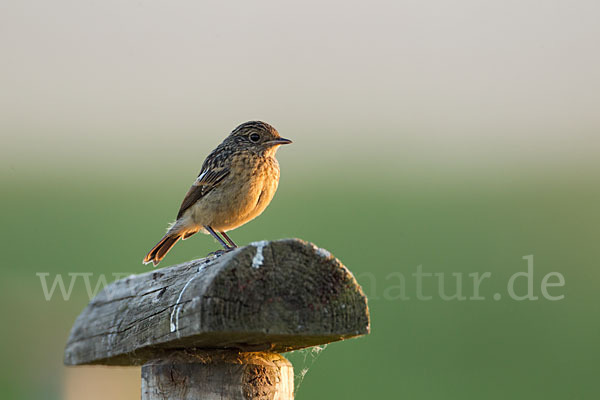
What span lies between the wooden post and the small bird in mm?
1962

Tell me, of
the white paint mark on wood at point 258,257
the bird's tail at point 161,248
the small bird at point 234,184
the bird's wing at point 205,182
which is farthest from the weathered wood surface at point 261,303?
the bird's tail at point 161,248

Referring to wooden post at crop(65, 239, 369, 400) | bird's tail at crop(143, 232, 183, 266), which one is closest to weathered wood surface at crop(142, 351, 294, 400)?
wooden post at crop(65, 239, 369, 400)

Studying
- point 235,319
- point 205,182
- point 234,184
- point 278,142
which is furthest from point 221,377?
point 278,142

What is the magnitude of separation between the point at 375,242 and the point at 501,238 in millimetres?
1836

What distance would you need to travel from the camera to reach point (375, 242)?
340 inches

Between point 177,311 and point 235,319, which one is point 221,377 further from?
point 235,319

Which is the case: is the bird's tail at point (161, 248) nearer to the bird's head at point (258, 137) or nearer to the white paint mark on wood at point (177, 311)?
the bird's head at point (258, 137)

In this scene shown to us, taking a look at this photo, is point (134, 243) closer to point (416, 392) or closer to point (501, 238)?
point (416, 392)

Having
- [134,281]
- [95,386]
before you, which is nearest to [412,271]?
[95,386]

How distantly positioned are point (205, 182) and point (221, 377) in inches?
106

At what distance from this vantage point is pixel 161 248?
19.6ft

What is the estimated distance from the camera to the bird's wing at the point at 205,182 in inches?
211

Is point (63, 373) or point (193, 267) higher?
point (193, 267)

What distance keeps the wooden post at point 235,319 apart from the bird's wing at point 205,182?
2079mm
